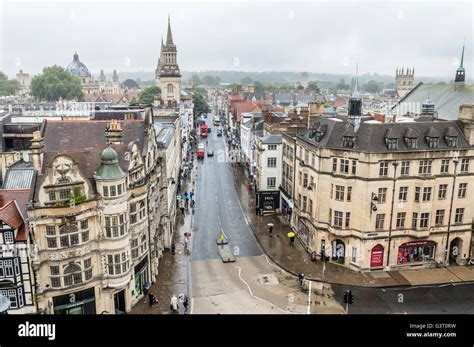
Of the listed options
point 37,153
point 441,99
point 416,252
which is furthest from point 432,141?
point 441,99

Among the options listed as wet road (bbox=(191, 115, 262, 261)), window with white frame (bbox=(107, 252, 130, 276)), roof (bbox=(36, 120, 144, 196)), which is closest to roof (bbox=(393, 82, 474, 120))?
wet road (bbox=(191, 115, 262, 261))

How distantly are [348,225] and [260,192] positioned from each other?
16936mm

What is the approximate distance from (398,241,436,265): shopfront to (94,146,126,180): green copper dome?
24925 millimetres

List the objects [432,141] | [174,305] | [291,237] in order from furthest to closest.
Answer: [291,237] → [432,141] → [174,305]

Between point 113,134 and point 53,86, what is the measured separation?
322ft

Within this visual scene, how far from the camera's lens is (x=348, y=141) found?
3572 centimetres

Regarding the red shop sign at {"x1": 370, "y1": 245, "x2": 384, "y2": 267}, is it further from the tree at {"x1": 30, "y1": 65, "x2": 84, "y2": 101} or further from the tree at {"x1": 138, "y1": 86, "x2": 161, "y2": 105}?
the tree at {"x1": 30, "y1": 65, "x2": 84, "y2": 101}

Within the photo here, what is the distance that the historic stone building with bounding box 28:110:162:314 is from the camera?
81.7ft

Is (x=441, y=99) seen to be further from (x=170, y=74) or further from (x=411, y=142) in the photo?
(x=170, y=74)

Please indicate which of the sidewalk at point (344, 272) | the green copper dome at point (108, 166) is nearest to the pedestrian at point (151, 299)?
the green copper dome at point (108, 166)
